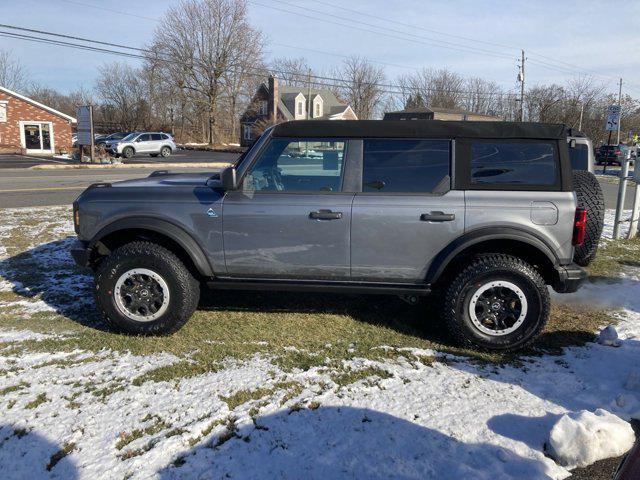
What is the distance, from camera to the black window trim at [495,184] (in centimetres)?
406

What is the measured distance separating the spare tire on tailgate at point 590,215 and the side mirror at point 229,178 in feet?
12.5

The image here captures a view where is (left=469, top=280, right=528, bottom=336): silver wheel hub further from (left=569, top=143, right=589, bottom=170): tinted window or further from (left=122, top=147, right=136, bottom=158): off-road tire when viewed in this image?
(left=122, top=147, right=136, bottom=158): off-road tire

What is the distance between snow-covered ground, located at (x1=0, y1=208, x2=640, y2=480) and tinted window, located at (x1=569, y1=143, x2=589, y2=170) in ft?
12.2

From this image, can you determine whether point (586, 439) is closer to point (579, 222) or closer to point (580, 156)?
point (579, 222)

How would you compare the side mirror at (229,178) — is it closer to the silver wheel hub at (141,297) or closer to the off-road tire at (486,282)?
the silver wheel hub at (141,297)

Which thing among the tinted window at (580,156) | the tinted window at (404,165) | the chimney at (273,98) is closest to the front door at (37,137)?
the chimney at (273,98)

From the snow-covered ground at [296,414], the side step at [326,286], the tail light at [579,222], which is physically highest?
Answer: the tail light at [579,222]

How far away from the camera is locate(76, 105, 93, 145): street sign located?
2791 centimetres

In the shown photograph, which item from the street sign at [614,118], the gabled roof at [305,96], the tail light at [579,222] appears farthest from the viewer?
the gabled roof at [305,96]

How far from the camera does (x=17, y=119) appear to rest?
130 feet

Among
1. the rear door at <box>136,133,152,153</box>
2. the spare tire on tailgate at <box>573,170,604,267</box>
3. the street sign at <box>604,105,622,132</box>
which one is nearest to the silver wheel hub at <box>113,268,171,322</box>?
the spare tire on tailgate at <box>573,170,604,267</box>

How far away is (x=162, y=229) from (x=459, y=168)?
2.54 m

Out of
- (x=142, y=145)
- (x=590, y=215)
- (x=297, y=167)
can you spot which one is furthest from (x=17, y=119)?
(x=590, y=215)

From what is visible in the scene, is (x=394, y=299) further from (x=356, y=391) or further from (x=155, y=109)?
(x=155, y=109)
